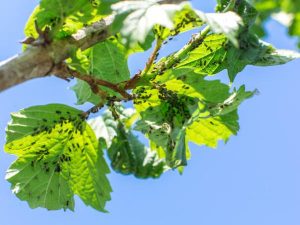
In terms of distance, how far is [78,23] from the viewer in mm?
3684

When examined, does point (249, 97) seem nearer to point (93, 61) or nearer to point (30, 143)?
point (93, 61)

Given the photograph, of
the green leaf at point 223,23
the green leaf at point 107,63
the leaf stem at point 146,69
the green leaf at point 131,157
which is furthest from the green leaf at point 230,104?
the green leaf at point 131,157

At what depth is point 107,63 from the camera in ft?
13.8

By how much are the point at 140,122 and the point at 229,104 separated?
0.63 metres

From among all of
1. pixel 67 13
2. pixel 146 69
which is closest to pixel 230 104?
pixel 146 69

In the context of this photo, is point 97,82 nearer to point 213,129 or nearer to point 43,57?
point 43,57

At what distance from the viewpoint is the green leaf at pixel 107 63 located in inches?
163

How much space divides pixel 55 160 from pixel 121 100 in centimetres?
74

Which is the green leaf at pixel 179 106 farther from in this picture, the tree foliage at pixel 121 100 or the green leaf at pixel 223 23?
the green leaf at pixel 223 23

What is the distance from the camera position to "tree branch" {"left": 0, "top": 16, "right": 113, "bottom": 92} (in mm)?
2881

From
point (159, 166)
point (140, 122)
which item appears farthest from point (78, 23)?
point (159, 166)

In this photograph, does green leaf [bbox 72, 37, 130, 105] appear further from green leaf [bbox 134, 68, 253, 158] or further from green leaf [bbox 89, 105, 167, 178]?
green leaf [bbox 89, 105, 167, 178]

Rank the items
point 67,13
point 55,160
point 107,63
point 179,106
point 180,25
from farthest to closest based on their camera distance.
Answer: point 55,160
point 107,63
point 179,106
point 180,25
point 67,13

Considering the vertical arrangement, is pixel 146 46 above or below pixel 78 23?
below
